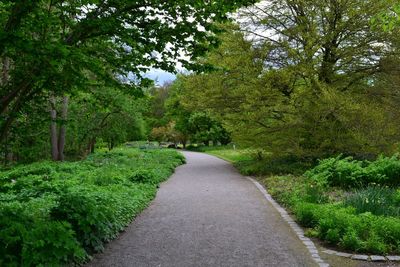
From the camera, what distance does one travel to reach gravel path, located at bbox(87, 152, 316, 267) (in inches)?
223

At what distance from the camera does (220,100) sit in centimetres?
1772

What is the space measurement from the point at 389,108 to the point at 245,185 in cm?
712

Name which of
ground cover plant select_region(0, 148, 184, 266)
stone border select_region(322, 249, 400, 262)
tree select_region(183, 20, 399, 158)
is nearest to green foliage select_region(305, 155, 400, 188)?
tree select_region(183, 20, 399, 158)

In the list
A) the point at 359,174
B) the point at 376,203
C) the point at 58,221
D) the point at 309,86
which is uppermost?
the point at 309,86

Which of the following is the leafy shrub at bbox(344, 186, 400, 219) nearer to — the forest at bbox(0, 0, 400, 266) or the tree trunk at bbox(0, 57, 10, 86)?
the forest at bbox(0, 0, 400, 266)

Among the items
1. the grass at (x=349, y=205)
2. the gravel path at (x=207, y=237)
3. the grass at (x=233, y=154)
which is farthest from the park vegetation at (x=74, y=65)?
the grass at (x=233, y=154)

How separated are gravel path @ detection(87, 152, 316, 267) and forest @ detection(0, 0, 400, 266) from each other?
0.41 m

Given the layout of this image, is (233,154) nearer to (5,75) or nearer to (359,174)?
(359,174)

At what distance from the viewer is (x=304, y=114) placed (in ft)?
50.4

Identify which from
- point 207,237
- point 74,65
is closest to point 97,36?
point 74,65

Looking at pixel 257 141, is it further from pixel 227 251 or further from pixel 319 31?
pixel 227 251

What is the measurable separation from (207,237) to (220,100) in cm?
1145

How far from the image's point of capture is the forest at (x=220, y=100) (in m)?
5.22

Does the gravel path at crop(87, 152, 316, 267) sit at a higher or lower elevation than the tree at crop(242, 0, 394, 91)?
lower
